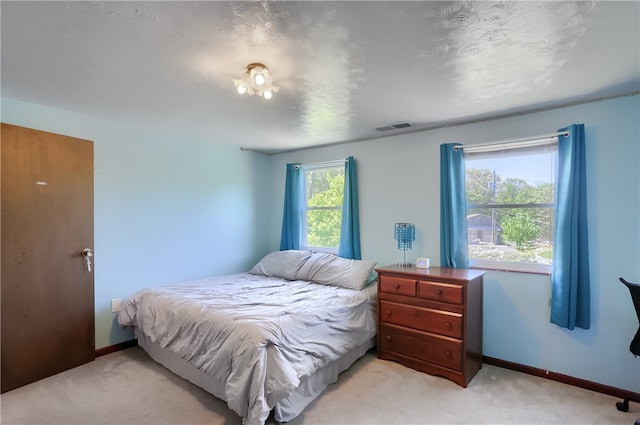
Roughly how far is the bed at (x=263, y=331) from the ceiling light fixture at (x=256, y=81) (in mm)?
1539

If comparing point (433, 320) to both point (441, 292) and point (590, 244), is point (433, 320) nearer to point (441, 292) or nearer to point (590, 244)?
point (441, 292)

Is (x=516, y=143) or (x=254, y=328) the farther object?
(x=516, y=143)

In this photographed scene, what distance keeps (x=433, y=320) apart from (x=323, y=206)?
6.83 ft

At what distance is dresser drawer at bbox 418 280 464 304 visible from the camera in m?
2.54

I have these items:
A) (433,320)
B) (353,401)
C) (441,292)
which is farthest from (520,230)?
(353,401)

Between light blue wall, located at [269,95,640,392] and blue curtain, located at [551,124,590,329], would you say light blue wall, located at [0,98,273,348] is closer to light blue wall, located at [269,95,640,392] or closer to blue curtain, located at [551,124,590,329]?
light blue wall, located at [269,95,640,392]

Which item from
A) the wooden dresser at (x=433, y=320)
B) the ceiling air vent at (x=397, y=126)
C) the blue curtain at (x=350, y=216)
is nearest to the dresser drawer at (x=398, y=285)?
the wooden dresser at (x=433, y=320)

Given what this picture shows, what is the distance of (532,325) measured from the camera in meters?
2.74

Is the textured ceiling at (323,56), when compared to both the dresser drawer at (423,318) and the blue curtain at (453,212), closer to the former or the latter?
the blue curtain at (453,212)

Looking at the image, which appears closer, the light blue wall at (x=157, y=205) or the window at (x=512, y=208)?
the window at (x=512, y=208)

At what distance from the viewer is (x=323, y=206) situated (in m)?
4.23

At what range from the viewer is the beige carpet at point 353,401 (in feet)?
6.81

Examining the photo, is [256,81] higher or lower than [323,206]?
higher

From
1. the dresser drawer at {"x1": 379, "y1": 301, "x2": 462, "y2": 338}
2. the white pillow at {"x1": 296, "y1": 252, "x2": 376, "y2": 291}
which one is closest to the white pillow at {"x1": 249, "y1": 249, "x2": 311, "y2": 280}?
the white pillow at {"x1": 296, "y1": 252, "x2": 376, "y2": 291}
